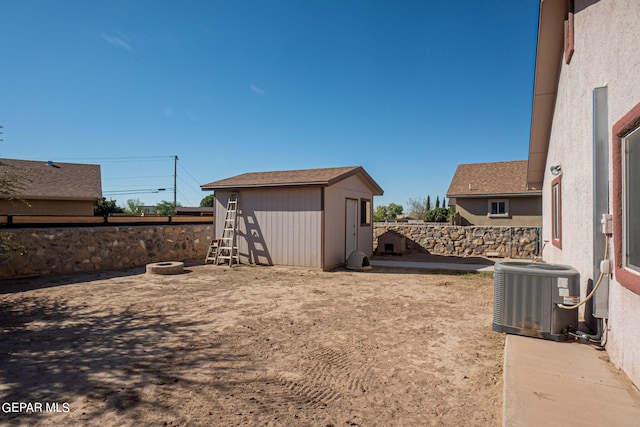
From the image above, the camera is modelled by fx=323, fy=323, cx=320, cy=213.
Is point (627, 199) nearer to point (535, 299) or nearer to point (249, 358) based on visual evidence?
point (535, 299)

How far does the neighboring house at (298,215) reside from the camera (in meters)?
10.3

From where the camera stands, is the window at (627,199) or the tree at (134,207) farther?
the tree at (134,207)

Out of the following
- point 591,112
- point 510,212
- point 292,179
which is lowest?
point 510,212

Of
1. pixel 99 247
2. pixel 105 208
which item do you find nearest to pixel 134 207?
pixel 105 208

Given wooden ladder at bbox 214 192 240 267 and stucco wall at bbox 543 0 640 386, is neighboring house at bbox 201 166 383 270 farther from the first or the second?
stucco wall at bbox 543 0 640 386

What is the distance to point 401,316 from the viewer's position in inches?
213

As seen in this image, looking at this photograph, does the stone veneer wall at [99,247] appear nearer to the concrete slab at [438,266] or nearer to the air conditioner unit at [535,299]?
the concrete slab at [438,266]

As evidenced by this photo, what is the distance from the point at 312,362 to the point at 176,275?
7.23 m

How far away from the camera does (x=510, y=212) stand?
61.3ft

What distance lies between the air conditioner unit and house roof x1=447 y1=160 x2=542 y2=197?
16.2m

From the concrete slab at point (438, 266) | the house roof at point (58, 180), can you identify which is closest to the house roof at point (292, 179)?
the concrete slab at point (438, 266)

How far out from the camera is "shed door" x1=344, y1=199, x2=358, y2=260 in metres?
11.7

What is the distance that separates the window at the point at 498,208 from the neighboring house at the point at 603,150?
1460cm

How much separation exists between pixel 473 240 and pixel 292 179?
8.83 m
